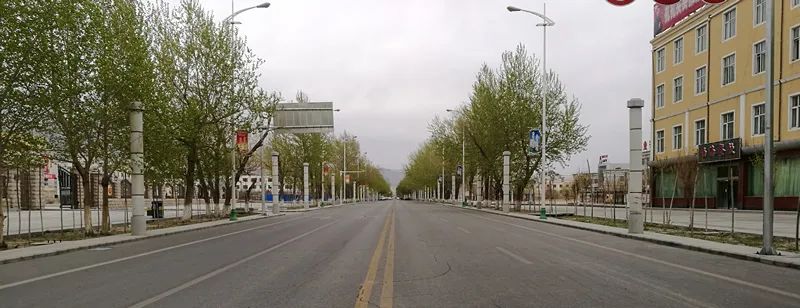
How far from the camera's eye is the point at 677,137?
51.0 meters

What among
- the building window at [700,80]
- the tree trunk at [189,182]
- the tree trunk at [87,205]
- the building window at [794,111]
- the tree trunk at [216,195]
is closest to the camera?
the tree trunk at [87,205]

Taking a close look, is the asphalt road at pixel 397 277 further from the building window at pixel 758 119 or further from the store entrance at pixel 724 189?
the store entrance at pixel 724 189

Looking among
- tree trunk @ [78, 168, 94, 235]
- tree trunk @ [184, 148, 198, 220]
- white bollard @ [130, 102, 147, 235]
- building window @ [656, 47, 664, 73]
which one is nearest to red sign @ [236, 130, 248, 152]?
tree trunk @ [184, 148, 198, 220]

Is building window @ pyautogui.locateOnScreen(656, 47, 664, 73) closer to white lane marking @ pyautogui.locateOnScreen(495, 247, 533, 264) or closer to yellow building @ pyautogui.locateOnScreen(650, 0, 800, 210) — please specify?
yellow building @ pyautogui.locateOnScreen(650, 0, 800, 210)

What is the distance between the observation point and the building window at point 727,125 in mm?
43125

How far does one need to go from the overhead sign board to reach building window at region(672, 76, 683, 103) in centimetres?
2992

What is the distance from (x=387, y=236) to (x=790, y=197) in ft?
99.4

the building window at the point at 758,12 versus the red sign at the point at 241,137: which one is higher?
the building window at the point at 758,12

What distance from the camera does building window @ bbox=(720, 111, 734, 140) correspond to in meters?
43.1

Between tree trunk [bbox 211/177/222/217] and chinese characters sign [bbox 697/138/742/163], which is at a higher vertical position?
chinese characters sign [bbox 697/138/742/163]

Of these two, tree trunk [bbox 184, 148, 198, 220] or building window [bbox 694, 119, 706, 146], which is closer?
tree trunk [bbox 184, 148, 198, 220]

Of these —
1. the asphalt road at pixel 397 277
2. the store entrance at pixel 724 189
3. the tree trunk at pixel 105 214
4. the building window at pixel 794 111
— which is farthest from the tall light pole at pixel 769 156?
the store entrance at pixel 724 189

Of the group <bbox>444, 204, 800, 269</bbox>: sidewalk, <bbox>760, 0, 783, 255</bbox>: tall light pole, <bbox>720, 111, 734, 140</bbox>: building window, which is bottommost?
<bbox>444, 204, 800, 269</bbox>: sidewalk

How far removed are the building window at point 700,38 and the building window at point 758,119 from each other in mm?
8375
